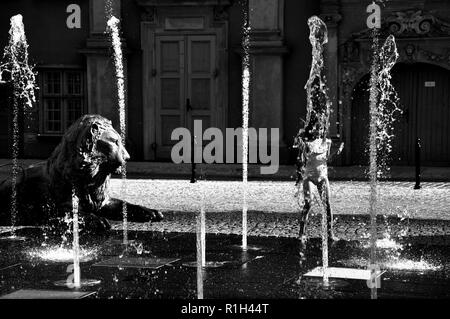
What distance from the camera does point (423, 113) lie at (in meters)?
18.7

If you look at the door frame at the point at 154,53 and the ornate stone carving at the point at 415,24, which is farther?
the door frame at the point at 154,53


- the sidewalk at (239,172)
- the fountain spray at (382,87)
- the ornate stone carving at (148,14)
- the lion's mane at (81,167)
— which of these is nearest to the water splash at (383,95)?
the fountain spray at (382,87)

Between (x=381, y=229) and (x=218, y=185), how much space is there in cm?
642

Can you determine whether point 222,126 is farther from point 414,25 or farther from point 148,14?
point 414,25

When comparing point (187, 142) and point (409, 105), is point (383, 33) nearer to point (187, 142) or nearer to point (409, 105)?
point (409, 105)

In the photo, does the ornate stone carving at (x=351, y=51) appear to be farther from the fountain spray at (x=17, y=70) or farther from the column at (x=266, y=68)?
the fountain spray at (x=17, y=70)

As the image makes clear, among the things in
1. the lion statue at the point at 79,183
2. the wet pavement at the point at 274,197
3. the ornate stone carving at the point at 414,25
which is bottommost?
the wet pavement at the point at 274,197

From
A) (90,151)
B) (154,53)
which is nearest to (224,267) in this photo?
(90,151)

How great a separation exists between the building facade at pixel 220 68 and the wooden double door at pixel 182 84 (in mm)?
25

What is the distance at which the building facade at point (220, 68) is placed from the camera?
18594mm

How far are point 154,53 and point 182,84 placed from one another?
1024 mm

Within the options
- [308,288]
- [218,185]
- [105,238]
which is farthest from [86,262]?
[218,185]

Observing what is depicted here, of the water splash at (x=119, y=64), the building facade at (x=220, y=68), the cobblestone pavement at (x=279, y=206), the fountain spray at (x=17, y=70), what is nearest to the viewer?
the cobblestone pavement at (x=279, y=206)

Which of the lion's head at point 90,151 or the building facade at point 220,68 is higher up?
the building facade at point 220,68
